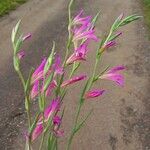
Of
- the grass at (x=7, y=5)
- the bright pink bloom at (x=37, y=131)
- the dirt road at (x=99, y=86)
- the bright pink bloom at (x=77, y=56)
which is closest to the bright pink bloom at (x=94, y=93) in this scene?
the bright pink bloom at (x=77, y=56)

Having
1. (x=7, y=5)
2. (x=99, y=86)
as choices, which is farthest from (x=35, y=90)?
(x=7, y=5)

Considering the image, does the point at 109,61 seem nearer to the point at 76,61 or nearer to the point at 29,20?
the point at 29,20

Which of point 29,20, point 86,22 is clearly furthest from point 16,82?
point 86,22

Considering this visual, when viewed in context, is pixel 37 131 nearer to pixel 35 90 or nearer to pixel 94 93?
pixel 35 90

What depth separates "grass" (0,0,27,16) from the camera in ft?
36.5

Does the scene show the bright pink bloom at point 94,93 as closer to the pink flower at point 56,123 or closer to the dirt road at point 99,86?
the pink flower at point 56,123

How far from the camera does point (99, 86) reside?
24.1 ft

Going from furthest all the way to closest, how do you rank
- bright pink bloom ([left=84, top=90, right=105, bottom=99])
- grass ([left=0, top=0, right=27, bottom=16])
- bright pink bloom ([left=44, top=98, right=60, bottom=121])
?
1. grass ([left=0, top=0, right=27, bottom=16])
2. bright pink bloom ([left=84, top=90, right=105, bottom=99])
3. bright pink bloom ([left=44, top=98, right=60, bottom=121])

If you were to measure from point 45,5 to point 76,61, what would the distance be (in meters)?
9.90

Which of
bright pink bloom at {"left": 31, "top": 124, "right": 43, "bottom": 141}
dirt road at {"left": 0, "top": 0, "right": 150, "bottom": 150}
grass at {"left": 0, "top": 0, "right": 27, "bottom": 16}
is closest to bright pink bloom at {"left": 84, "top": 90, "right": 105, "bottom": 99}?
bright pink bloom at {"left": 31, "top": 124, "right": 43, "bottom": 141}

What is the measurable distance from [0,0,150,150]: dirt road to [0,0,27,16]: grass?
174 mm

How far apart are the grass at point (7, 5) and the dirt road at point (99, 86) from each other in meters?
0.17

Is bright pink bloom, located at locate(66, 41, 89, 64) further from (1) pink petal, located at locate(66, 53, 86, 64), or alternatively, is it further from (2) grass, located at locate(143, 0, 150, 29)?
(2) grass, located at locate(143, 0, 150, 29)

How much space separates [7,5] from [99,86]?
16.4 feet
